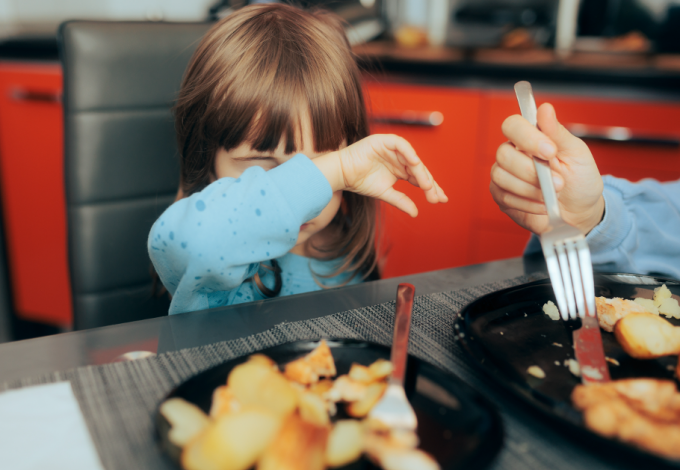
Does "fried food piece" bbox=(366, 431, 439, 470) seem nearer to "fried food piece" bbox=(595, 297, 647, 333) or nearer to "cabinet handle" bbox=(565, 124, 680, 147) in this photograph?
"fried food piece" bbox=(595, 297, 647, 333)

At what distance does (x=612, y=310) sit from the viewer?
→ 21.2 inches

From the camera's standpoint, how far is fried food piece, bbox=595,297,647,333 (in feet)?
1.75

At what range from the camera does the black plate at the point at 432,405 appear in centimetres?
35

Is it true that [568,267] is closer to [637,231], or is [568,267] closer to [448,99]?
[637,231]

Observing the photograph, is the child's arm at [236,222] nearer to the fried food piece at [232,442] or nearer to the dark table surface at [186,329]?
the dark table surface at [186,329]

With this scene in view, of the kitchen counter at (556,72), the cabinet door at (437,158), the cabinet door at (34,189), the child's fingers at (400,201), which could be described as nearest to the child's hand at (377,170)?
the child's fingers at (400,201)

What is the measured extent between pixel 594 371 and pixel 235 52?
670 millimetres

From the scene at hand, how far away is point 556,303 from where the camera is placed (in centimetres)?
58

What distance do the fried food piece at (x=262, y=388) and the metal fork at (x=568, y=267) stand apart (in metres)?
0.30

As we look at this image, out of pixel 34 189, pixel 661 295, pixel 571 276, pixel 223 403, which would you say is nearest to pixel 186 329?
pixel 223 403

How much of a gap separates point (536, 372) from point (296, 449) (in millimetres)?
238

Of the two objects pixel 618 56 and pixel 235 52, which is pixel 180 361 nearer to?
pixel 235 52

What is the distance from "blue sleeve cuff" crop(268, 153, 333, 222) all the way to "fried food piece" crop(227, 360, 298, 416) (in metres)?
0.27

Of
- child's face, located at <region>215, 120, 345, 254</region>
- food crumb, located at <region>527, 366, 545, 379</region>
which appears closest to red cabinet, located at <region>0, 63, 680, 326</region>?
child's face, located at <region>215, 120, 345, 254</region>
